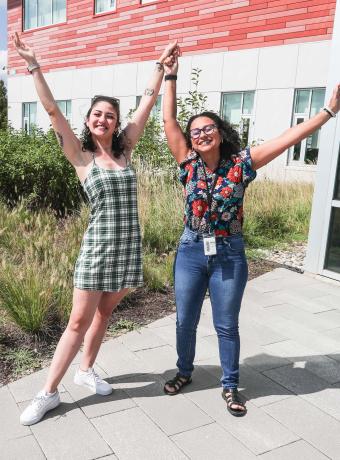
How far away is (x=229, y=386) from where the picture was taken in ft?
10.1

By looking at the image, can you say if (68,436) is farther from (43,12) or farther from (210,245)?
(43,12)

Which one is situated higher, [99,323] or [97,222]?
[97,222]

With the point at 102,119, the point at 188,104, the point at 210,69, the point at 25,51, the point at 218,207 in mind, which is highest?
the point at 210,69

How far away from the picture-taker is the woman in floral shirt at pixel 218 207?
2.83 m

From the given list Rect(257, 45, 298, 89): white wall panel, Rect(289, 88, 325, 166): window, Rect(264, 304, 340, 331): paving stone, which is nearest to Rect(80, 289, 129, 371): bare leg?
Rect(264, 304, 340, 331): paving stone

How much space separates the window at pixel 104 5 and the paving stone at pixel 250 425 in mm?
16138

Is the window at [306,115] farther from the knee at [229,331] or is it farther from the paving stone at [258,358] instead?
the knee at [229,331]

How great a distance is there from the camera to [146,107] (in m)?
3.23

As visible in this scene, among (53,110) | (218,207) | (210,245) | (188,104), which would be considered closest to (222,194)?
(218,207)

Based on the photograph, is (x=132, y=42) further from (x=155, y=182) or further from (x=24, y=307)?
(x=24, y=307)

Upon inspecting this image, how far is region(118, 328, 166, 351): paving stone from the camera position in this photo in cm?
395

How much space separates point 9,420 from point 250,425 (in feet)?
4.78

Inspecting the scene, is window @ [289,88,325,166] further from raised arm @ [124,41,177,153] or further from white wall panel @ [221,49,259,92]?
raised arm @ [124,41,177,153]

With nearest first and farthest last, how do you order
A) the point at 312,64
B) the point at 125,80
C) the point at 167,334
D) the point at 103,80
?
the point at 167,334, the point at 312,64, the point at 125,80, the point at 103,80
